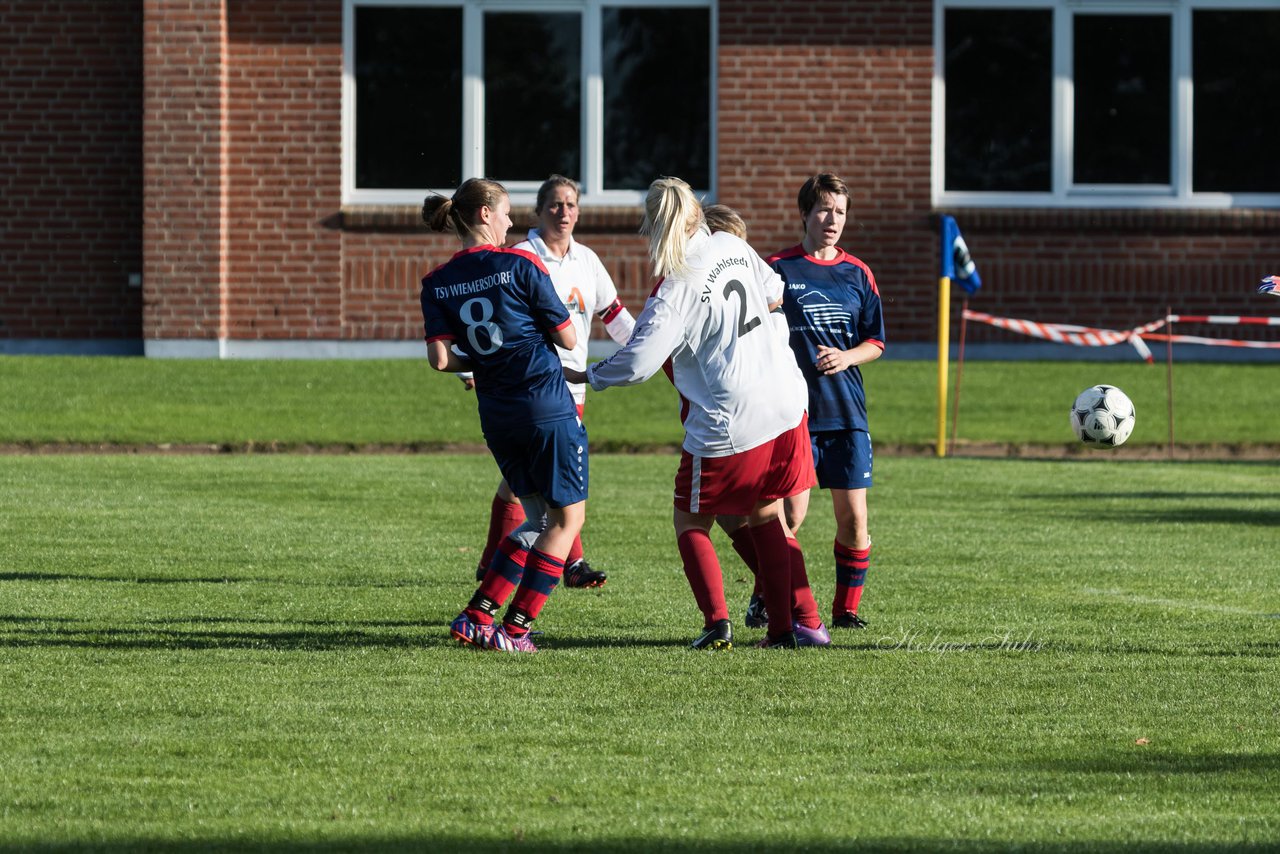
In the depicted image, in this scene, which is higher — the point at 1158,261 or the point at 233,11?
the point at 233,11

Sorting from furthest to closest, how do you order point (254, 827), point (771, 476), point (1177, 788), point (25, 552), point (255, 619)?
point (25, 552) < point (255, 619) < point (771, 476) < point (1177, 788) < point (254, 827)

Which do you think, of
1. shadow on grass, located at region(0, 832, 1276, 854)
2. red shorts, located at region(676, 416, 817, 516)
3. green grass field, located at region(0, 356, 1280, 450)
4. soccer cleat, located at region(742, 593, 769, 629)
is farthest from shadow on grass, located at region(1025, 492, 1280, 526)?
shadow on grass, located at region(0, 832, 1276, 854)

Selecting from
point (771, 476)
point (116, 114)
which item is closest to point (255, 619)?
point (771, 476)

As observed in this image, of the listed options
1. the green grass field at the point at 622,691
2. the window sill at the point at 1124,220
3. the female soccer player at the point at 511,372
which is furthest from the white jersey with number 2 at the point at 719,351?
the window sill at the point at 1124,220

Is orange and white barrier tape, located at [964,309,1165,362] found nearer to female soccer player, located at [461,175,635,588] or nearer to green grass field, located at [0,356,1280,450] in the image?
green grass field, located at [0,356,1280,450]

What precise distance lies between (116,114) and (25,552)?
11903 millimetres

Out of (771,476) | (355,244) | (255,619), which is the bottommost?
(255,619)

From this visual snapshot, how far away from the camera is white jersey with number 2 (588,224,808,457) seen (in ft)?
23.7

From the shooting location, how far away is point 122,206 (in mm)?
21422

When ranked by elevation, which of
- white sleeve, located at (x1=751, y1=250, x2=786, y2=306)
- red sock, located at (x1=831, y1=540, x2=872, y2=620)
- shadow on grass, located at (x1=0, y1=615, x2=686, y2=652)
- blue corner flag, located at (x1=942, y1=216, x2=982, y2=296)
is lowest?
shadow on grass, located at (x1=0, y1=615, x2=686, y2=652)

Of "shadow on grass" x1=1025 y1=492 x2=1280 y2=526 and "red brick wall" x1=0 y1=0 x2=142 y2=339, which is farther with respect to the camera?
"red brick wall" x1=0 y1=0 x2=142 y2=339

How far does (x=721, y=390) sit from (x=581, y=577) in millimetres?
2325

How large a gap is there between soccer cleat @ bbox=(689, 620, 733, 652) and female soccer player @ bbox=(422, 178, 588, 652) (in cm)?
61

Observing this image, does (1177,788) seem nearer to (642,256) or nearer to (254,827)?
(254,827)
